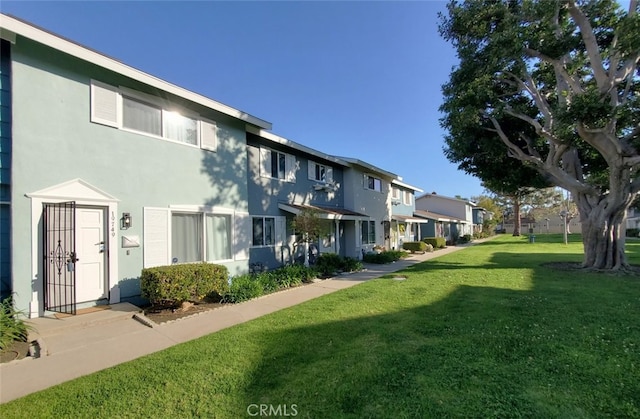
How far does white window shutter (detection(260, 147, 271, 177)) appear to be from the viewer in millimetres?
13327

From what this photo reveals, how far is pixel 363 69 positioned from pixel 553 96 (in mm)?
9068

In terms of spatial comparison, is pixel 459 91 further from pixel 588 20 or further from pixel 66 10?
pixel 66 10

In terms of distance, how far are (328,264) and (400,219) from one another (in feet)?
41.9

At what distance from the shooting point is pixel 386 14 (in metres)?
12.4

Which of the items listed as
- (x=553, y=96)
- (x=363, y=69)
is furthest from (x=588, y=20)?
(x=363, y=69)

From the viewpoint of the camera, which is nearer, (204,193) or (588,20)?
(204,193)

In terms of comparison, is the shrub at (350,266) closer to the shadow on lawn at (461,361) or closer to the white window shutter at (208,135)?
the shadow on lawn at (461,361)

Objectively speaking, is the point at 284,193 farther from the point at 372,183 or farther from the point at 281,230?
the point at 372,183

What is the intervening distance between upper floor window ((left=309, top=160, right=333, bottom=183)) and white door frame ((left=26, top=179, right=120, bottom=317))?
991 cm

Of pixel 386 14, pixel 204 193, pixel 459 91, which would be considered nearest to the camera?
pixel 204 193

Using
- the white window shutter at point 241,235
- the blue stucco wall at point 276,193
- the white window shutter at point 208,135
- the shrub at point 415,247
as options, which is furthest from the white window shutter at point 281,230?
the shrub at point 415,247

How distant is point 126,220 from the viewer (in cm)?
822

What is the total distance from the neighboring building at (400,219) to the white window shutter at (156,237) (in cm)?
Result: 1696

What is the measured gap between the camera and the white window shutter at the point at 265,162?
13327mm
